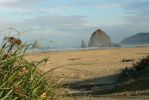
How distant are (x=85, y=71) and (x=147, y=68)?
9928mm

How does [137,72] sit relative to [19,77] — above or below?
above

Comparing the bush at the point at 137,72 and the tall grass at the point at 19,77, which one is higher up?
the bush at the point at 137,72

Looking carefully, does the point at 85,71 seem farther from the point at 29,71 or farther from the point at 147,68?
the point at 29,71

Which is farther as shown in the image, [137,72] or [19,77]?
[137,72]

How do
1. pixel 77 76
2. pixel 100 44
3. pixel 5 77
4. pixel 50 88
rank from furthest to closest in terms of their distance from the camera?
pixel 100 44 < pixel 77 76 < pixel 50 88 < pixel 5 77

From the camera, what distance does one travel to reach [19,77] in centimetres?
580

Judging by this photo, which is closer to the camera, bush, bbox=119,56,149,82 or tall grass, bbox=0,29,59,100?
tall grass, bbox=0,29,59,100

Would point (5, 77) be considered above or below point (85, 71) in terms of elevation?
below

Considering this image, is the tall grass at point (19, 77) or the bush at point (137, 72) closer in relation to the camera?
the tall grass at point (19, 77)

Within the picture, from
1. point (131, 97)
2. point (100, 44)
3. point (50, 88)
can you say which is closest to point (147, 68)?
point (131, 97)

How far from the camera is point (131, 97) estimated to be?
14.4 meters

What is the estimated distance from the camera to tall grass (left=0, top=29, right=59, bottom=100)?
18.0ft

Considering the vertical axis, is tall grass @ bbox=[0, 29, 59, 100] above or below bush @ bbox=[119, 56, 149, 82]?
below

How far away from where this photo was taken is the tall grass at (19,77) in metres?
5.49
